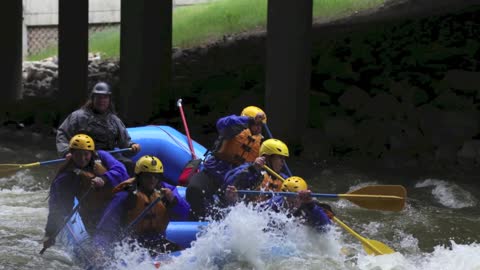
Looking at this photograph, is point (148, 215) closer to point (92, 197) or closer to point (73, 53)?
point (92, 197)

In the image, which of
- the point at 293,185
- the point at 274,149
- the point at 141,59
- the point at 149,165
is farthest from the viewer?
the point at 141,59

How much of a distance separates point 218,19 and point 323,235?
16341mm

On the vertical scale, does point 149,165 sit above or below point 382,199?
above

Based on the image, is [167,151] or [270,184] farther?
[167,151]

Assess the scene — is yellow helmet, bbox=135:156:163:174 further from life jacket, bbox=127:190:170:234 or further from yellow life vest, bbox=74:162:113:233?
yellow life vest, bbox=74:162:113:233

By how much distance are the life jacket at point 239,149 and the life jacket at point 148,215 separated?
1.20m

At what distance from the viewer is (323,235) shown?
289 inches

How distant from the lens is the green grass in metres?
21.9

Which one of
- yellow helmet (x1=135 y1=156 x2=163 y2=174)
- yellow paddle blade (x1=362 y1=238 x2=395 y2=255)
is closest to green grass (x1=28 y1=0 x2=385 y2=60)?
yellow paddle blade (x1=362 y1=238 x2=395 y2=255)

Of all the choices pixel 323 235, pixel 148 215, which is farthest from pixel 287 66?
pixel 148 215

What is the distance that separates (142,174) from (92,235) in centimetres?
73

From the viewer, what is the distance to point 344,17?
821 inches

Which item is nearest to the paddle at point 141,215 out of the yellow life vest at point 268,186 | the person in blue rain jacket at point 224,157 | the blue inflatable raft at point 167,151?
the person in blue rain jacket at point 224,157

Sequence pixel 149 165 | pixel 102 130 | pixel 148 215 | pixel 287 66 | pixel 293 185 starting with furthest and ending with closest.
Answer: pixel 287 66, pixel 102 130, pixel 293 185, pixel 148 215, pixel 149 165
